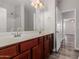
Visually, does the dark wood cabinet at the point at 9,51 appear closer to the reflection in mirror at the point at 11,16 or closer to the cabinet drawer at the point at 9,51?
the cabinet drawer at the point at 9,51

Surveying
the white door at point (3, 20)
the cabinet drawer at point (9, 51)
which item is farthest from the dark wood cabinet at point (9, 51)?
the white door at point (3, 20)

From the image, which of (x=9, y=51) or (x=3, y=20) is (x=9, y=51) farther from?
(x=3, y=20)

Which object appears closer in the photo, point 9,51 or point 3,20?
point 9,51

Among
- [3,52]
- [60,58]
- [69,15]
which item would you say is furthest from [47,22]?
[69,15]

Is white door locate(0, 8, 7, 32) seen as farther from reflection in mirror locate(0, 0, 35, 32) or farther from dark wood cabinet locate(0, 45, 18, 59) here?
dark wood cabinet locate(0, 45, 18, 59)

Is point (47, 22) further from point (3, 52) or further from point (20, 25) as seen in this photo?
point (3, 52)

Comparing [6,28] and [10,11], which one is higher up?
[10,11]

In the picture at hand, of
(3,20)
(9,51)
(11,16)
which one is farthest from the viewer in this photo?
(11,16)

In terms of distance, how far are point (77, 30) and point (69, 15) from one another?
187 inches

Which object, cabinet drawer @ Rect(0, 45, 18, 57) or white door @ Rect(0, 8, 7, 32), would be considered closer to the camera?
cabinet drawer @ Rect(0, 45, 18, 57)

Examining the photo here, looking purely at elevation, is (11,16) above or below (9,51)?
above

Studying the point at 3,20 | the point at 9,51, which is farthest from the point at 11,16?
the point at 9,51

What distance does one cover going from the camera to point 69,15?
359 inches

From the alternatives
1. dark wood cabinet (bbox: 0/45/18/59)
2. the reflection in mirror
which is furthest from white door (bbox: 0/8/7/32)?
dark wood cabinet (bbox: 0/45/18/59)
